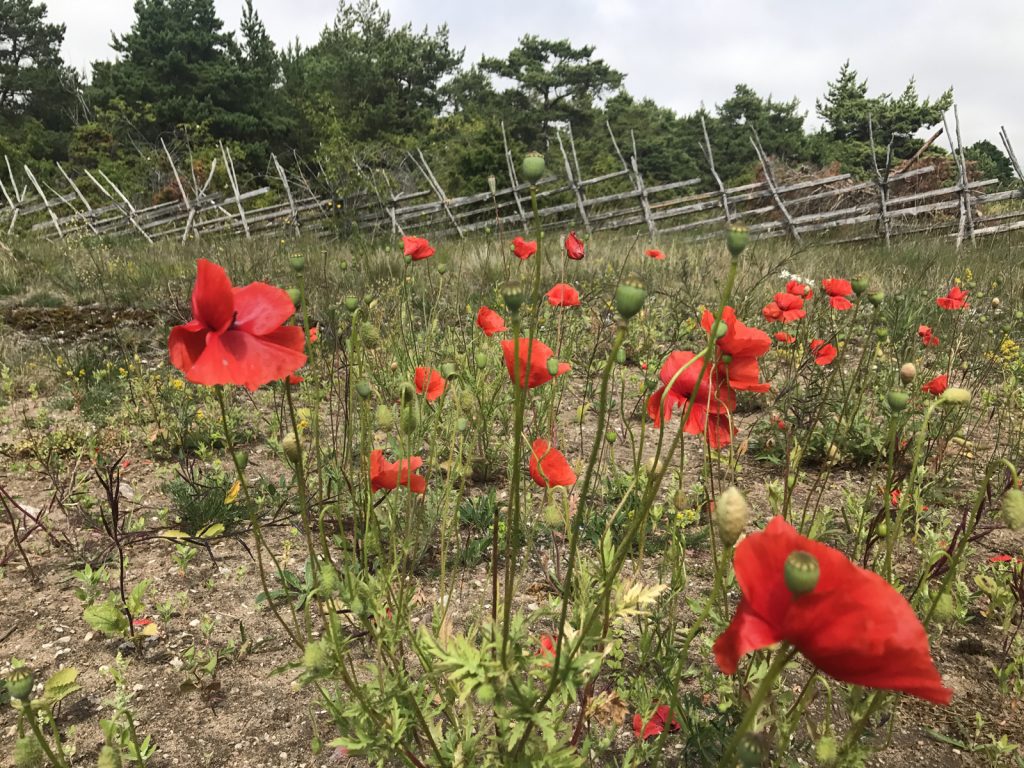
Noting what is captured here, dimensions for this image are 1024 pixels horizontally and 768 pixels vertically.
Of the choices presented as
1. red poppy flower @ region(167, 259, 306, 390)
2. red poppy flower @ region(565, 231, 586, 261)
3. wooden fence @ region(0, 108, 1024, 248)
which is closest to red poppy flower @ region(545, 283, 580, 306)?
red poppy flower @ region(565, 231, 586, 261)

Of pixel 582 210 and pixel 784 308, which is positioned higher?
pixel 582 210

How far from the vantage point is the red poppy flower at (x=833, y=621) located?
0.50 m

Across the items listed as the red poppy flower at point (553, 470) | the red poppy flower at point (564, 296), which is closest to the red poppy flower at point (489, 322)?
the red poppy flower at point (564, 296)

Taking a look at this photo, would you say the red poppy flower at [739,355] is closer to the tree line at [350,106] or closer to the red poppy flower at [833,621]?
the red poppy flower at [833,621]

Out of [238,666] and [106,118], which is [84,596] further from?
[106,118]

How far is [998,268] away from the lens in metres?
6.18

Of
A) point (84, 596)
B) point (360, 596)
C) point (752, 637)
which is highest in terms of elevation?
point (752, 637)

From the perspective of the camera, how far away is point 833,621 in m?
0.51

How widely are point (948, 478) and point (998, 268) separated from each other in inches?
205

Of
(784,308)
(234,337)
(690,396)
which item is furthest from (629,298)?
(784,308)

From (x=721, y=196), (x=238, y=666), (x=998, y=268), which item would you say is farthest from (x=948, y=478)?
(x=721, y=196)

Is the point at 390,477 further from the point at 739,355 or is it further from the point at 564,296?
the point at 564,296

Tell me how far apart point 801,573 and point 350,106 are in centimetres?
3290

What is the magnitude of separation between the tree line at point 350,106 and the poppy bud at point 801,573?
720 inches
